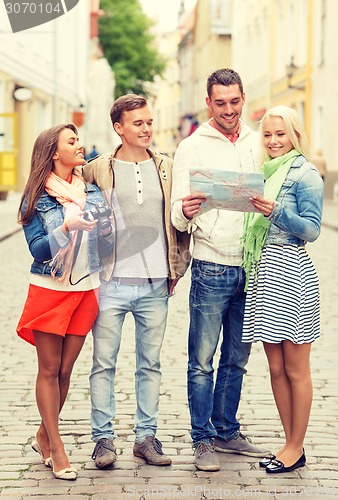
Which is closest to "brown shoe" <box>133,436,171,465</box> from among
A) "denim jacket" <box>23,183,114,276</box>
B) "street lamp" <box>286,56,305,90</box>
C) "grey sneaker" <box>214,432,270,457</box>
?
"grey sneaker" <box>214,432,270,457</box>

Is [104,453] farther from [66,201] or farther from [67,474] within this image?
[66,201]

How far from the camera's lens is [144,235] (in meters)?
5.04

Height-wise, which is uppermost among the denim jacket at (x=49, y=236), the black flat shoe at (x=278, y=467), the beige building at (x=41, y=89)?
the beige building at (x=41, y=89)

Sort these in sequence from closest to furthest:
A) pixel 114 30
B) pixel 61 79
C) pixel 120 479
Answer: pixel 120 479 < pixel 61 79 < pixel 114 30

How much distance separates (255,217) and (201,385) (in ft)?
2.94

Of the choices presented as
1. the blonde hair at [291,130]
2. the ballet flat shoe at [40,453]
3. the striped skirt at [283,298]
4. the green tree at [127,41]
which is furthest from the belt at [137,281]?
the green tree at [127,41]

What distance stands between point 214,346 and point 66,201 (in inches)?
40.8

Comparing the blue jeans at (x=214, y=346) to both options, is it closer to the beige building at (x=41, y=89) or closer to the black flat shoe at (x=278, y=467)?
the black flat shoe at (x=278, y=467)

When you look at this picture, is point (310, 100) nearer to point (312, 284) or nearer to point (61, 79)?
point (61, 79)

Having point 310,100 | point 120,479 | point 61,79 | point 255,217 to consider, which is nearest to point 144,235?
point 255,217

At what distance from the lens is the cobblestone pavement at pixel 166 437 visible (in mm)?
4652

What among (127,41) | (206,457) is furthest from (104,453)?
(127,41)

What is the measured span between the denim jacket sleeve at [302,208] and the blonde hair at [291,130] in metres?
0.10

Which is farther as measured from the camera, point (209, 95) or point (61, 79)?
point (61, 79)
